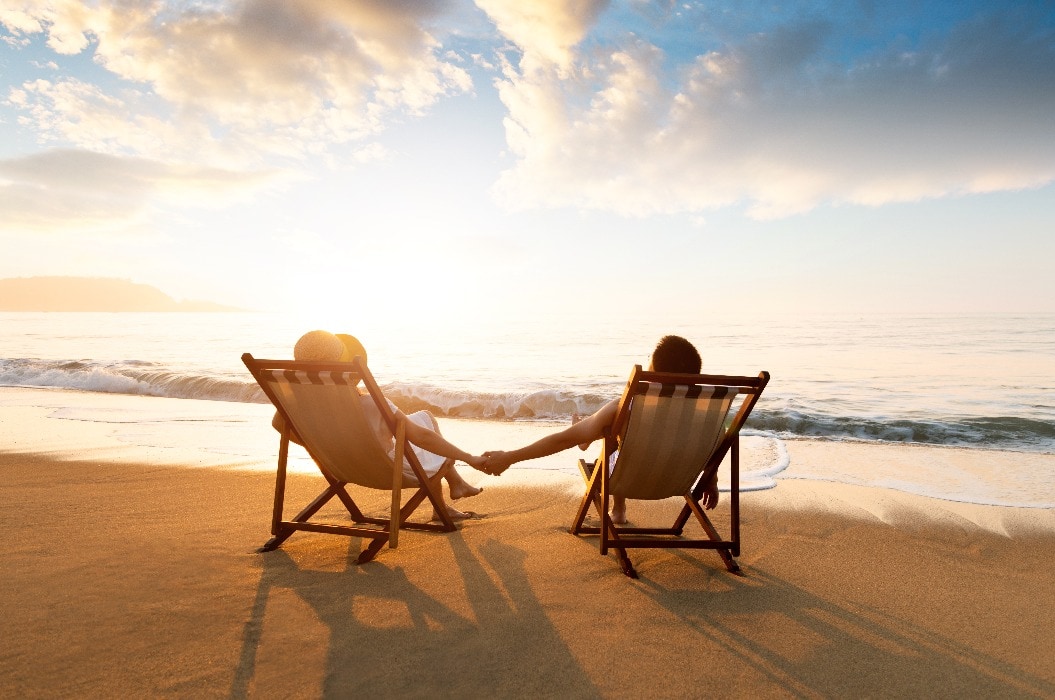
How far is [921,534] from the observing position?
4.69 meters

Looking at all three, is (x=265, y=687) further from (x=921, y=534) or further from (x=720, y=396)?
(x=921, y=534)

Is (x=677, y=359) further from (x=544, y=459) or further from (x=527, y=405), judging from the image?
(x=527, y=405)

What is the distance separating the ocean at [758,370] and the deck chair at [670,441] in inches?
132

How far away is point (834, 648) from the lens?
2900 mm

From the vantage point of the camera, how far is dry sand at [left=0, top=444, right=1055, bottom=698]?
2596 mm

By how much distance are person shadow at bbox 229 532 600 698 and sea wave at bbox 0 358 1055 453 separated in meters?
7.50

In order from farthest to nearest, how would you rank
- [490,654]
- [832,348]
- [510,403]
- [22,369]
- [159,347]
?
[159,347] < [832,348] < [22,369] < [510,403] < [490,654]

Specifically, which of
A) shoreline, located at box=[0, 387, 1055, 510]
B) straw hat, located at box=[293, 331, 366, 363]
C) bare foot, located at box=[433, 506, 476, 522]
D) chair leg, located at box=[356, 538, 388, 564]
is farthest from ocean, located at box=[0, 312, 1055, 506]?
straw hat, located at box=[293, 331, 366, 363]

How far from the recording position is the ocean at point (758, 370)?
1044 cm

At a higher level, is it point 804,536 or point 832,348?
point 832,348

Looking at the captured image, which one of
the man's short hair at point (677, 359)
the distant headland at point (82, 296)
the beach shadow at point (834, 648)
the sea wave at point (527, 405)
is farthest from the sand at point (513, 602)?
the distant headland at point (82, 296)

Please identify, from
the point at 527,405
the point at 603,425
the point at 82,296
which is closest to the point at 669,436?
the point at 603,425

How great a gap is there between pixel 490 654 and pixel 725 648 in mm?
1081

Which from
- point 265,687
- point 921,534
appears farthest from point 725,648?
point 921,534
